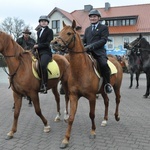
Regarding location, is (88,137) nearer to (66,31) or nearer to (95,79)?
(95,79)

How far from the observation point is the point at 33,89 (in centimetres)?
582

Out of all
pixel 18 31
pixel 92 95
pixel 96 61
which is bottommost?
pixel 92 95

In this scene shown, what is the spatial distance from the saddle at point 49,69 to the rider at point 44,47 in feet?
0.34

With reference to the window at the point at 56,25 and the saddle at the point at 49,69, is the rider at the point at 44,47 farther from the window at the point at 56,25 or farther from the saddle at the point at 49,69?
the window at the point at 56,25

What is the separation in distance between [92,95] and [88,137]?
3.34 feet

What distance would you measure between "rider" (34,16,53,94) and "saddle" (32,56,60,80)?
104mm

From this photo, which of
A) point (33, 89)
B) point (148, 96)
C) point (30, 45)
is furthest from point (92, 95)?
point (148, 96)

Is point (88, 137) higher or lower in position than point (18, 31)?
lower

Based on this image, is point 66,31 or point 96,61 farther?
point 96,61

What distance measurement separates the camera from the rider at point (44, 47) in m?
6.14

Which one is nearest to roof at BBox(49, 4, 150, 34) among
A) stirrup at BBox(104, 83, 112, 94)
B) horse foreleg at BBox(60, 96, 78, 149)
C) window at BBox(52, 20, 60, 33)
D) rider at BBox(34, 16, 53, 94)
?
window at BBox(52, 20, 60, 33)

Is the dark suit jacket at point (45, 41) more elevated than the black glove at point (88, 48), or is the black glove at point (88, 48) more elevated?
the dark suit jacket at point (45, 41)

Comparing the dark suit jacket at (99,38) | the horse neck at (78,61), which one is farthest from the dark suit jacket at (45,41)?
the horse neck at (78,61)

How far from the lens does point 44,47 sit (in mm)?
6332
